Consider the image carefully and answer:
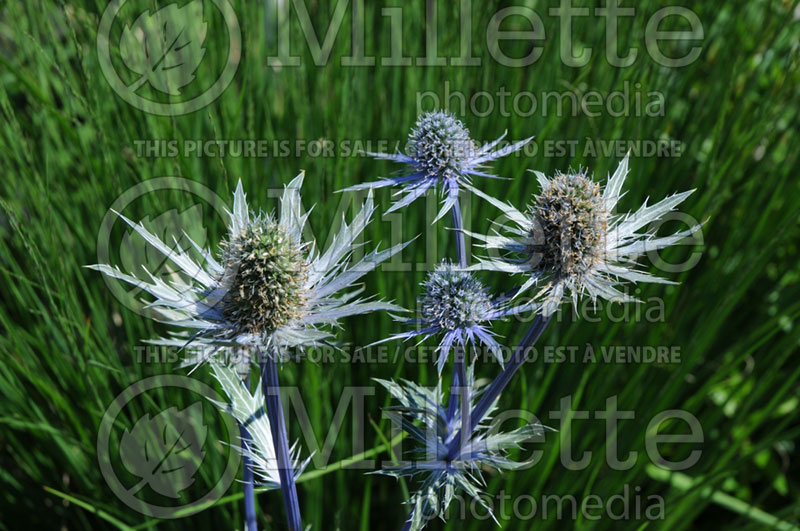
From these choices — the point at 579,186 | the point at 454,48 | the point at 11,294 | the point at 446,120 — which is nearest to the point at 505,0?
the point at 454,48

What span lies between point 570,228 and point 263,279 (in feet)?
2.02

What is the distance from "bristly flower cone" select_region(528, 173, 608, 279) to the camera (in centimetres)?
129

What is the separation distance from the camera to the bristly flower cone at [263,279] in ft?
4.13

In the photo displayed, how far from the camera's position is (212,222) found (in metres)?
2.16
